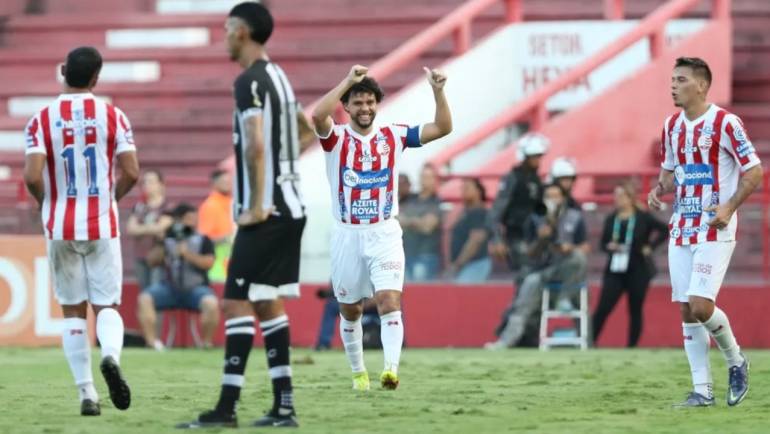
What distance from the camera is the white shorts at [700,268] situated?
11383 mm

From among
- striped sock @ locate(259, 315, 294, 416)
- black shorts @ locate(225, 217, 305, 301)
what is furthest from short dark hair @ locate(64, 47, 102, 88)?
striped sock @ locate(259, 315, 294, 416)

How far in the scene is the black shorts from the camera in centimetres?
977

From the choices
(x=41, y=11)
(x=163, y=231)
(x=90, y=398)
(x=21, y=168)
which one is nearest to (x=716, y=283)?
(x=90, y=398)

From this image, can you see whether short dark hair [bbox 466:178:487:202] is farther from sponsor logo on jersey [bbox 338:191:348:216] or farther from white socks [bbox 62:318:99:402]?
white socks [bbox 62:318:99:402]

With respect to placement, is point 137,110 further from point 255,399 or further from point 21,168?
point 255,399

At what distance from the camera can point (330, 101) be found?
11.8 m

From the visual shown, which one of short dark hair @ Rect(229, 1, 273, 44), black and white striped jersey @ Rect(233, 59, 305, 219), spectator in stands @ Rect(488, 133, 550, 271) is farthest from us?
spectator in stands @ Rect(488, 133, 550, 271)

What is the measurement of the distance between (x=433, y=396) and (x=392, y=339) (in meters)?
0.53

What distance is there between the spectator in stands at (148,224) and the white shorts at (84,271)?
9798 millimetres

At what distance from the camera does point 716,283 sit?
450 inches

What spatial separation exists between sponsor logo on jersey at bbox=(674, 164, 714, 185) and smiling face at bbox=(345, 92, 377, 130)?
2357 mm

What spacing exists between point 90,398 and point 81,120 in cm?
158

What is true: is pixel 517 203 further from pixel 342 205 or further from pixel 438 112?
pixel 438 112

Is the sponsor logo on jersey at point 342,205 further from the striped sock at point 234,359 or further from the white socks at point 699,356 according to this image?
the striped sock at point 234,359
